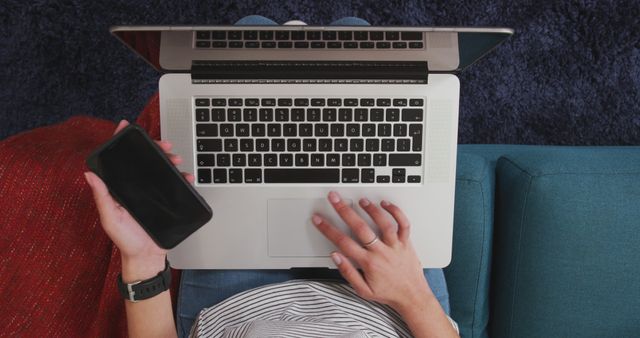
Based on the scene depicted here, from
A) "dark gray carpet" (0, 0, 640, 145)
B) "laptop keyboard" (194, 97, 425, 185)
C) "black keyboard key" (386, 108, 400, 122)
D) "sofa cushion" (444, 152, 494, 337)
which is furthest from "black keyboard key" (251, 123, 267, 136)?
"dark gray carpet" (0, 0, 640, 145)

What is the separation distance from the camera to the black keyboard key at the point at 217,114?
0.90 m

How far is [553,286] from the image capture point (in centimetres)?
104

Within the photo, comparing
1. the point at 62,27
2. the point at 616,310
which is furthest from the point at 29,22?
the point at 616,310

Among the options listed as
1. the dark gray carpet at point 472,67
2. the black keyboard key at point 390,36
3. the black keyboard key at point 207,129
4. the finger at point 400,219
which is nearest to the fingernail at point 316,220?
the finger at point 400,219

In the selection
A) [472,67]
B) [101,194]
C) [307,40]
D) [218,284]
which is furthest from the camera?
[472,67]

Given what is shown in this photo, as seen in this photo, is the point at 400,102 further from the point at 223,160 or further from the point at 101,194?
the point at 101,194

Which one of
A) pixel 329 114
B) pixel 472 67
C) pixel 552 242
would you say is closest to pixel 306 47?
pixel 329 114

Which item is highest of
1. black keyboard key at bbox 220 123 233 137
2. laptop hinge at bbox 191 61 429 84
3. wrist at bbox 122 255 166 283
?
laptop hinge at bbox 191 61 429 84

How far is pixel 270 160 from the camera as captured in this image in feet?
3.00

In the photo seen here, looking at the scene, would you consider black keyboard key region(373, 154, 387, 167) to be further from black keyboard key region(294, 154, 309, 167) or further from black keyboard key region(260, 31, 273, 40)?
black keyboard key region(260, 31, 273, 40)

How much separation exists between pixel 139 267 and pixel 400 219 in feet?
1.37

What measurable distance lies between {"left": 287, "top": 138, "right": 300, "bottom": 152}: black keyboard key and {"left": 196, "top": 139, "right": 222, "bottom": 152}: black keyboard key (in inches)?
4.5

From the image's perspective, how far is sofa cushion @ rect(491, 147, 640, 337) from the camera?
100 cm

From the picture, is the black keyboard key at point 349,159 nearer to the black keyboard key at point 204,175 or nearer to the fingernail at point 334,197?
the fingernail at point 334,197
